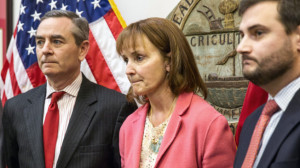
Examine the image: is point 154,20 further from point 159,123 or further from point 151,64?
point 159,123

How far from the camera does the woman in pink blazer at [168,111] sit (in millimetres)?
1623

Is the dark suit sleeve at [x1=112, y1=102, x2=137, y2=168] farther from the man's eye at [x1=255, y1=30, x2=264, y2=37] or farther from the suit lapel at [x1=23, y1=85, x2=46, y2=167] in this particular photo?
the man's eye at [x1=255, y1=30, x2=264, y2=37]

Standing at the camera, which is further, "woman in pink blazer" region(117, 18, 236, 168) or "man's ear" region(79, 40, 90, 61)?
"man's ear" region(79, 40, 90, 61)

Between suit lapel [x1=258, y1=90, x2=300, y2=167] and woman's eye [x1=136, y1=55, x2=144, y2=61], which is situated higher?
woman's eye [x1=136, y1=55, x2=144, y2=61]

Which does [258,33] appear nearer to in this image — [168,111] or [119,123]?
[168,111]

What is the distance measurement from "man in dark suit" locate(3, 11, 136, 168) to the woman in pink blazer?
0.26m

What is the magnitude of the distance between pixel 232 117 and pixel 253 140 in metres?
0.73

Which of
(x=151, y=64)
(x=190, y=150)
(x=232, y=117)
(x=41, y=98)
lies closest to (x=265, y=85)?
(x=190, y=150)

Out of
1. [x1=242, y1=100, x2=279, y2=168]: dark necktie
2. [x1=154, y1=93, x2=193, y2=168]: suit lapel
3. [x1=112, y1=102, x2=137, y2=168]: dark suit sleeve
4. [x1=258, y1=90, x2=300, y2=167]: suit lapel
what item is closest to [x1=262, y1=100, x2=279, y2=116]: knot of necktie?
[x1=242, y1=100, x2=279, y2=168]: dark necktie

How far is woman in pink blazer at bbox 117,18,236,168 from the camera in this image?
63.9 inches

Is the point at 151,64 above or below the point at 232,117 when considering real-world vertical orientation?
above

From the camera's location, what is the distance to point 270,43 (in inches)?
49.2

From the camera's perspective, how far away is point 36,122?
85.5 inches

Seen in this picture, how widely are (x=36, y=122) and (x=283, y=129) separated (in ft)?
4.78
